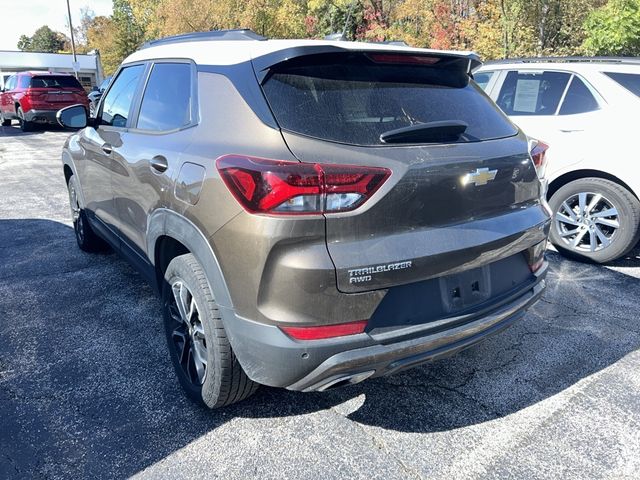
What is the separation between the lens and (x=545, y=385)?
2.84 metres

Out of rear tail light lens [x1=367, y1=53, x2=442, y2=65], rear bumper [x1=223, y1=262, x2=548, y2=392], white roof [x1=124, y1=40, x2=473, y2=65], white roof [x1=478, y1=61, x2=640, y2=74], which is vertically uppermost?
white roof [x1=124, y1=40, x2=473, y2=65]

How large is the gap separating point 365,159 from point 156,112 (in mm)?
1580

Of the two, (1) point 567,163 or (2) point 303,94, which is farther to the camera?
(1) point 567,163

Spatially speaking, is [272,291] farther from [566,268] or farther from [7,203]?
[7,203]

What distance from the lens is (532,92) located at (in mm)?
5113

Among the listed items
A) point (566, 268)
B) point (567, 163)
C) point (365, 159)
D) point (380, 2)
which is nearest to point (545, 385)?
point (365, 159)

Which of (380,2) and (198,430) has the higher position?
(380,2)

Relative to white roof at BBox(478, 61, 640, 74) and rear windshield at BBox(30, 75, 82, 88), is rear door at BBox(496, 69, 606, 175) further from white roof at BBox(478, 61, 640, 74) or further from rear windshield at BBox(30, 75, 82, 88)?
A: rear windshield at BBox(30, 75, 82, 88)

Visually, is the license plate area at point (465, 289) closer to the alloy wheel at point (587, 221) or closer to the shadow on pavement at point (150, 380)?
the shadow on pavement at point (150, 380)

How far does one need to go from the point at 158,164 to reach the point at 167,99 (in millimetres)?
455

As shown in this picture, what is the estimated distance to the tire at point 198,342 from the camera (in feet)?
7.52

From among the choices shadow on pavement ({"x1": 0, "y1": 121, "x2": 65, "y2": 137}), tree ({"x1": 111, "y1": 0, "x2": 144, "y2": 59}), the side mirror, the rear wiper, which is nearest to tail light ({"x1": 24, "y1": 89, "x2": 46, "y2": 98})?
shadow on pavement ({"x1": 0, "y1": 121, "x2": 65, "y2": 137})

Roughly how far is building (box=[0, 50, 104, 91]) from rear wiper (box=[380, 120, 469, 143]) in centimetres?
4111

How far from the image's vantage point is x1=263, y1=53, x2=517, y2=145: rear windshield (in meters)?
2.07
